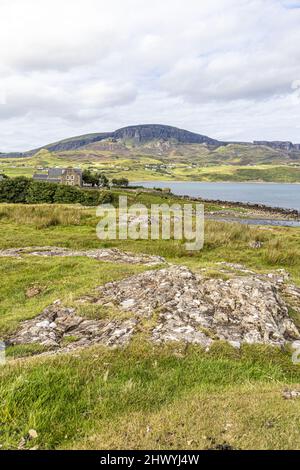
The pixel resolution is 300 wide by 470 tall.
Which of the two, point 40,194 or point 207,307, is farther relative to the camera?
point 40,194

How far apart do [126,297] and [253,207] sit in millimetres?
111151

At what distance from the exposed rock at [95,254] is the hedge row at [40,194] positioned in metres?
76.0

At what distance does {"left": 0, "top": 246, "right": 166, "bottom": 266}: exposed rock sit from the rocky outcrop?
26.0 feet

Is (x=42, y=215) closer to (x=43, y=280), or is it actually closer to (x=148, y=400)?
(x=43, y=280)

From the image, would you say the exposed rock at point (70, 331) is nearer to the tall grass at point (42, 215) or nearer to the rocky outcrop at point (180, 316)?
the rocky outcrop at point (180, 316)

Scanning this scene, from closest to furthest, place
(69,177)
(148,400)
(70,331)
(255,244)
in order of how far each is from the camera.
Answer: (148,400), (70,331), (255,244), (69,177)

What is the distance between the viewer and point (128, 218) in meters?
33.9

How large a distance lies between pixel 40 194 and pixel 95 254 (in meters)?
84.3

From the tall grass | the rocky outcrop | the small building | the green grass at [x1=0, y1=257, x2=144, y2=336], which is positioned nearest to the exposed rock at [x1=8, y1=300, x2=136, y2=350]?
the rocky outcrop

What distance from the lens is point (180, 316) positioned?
947 cm

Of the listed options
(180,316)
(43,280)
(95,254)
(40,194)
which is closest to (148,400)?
(180,316)

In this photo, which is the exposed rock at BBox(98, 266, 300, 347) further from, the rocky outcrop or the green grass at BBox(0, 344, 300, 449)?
the green grass at BBox(0, 344, 300, 449)
